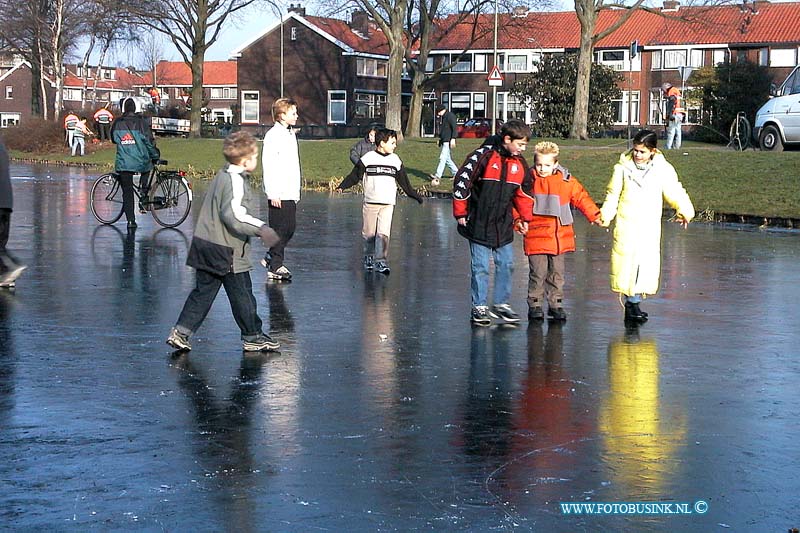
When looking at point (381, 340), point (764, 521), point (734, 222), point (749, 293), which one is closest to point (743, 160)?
point (734, 222)

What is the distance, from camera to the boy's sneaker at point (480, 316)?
9820mm

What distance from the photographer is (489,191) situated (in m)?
9.82

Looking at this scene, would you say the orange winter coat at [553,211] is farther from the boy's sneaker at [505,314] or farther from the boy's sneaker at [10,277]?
the boy's sneaker at [10,277]

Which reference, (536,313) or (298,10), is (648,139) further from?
(298,10)

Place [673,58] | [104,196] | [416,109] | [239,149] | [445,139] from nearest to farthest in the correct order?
[239,149] → [104,196] → [445,139] → [416,109] → [673,58]

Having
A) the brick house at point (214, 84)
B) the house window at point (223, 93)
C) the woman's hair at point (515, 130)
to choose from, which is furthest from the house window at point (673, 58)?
the woman's hair at point (515, 130)

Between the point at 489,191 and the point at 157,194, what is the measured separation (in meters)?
8.93

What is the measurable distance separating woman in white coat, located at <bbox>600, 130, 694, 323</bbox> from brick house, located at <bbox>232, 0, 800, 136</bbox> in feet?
213

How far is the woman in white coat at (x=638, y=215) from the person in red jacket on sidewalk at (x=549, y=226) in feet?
0.92

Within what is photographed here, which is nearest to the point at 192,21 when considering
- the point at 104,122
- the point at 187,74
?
the point at 104,122

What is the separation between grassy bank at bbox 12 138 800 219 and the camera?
21828 millimetres

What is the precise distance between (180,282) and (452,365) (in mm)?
4572

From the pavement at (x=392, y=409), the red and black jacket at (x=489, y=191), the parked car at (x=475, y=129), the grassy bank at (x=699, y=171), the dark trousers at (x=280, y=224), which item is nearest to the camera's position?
the pavement at (x=392, y=409)

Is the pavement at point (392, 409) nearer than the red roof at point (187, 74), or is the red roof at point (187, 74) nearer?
the pavement at point (392, 409)
